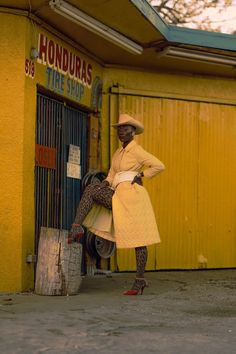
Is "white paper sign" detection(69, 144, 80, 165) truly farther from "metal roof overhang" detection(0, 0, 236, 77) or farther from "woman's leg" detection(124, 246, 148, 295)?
"woman's leg" detection(124, 246, 148, 295)

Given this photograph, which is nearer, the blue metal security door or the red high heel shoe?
the red high heel shoe

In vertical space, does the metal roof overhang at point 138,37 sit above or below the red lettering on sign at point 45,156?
above

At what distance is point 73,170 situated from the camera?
32.3 feet

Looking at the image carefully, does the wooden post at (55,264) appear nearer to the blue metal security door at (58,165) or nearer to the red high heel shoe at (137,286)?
the red high heel shoe at (137,286)

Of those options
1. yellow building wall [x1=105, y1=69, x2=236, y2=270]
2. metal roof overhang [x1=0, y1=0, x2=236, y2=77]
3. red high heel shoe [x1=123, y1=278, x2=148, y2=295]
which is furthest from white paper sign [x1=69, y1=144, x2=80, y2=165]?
red high heel shoe [x1=123, y1=278, x2=148, y2=295]

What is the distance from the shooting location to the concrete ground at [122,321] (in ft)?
17.0

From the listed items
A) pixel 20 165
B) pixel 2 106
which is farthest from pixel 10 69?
pixel 20 165

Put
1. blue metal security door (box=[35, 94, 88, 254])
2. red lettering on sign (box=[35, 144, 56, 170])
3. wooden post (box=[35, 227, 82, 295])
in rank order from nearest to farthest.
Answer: wooden post (box=[35, 227, 82, 295]) → red lettering on sign (box=[35, 144, 56, 170]) → blue metal security door (box=[35, 94, 88, 254])

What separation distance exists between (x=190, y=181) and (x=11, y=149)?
3.95m

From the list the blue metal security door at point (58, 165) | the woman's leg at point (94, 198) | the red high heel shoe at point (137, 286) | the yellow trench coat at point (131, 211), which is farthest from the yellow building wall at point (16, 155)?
the red high heel shoe at point (137, 286)

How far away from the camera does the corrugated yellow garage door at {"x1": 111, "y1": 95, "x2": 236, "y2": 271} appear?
428 inches

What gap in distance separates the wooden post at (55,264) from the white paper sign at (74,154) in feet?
6.99

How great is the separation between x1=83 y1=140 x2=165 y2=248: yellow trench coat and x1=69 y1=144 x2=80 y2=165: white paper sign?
162cm

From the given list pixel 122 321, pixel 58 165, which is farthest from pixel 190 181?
pixel 122 321
